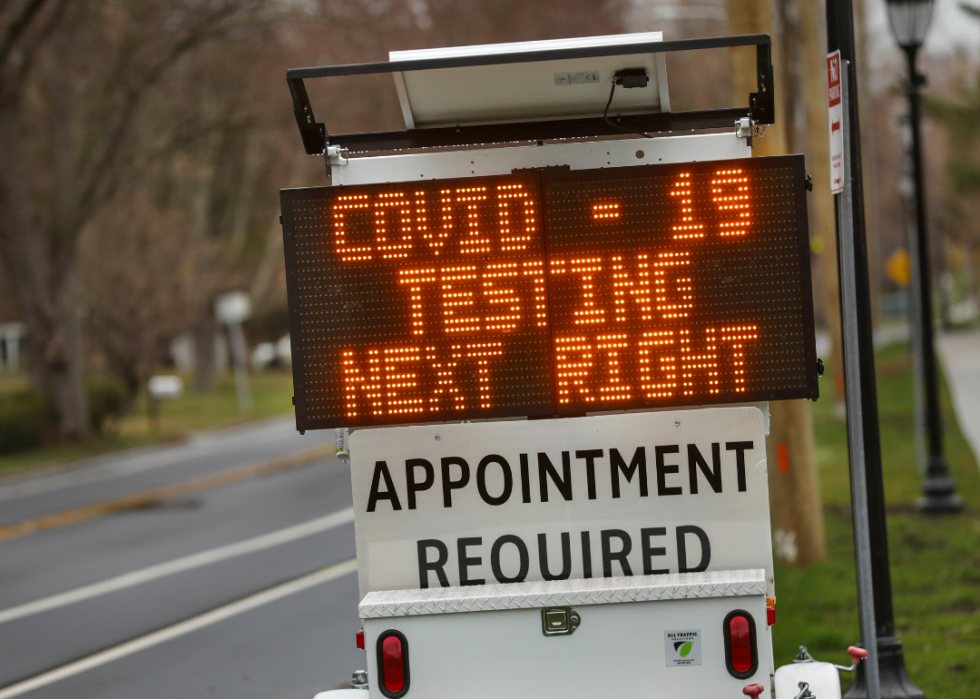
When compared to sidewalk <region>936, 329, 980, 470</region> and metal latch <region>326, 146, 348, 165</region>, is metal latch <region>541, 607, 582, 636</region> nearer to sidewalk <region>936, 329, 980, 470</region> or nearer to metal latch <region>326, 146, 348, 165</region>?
metal latch <region>326, 146, 348, 165</region>

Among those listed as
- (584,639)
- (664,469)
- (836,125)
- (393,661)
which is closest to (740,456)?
(664,469)

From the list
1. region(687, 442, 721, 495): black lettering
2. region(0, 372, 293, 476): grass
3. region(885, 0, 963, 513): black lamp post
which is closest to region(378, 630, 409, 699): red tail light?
region(687, 442, 721, 495): black lettering

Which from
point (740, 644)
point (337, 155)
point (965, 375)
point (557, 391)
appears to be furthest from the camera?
point (965, 375)

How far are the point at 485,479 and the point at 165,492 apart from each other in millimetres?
15067

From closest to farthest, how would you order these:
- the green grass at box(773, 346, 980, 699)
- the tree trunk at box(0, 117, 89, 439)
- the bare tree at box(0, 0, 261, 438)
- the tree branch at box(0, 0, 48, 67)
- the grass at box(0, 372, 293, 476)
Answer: the green grass at box(773, 346, 980, 699)
the tree branch at box(0, 0, 48, 67)
the grass at box(0, 372, 293, 476)
the bare tree at box(0, 0, 261, 438)
the tree trunk at box(0, 117, 89, 439)

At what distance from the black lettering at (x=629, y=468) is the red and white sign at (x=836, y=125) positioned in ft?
5.02

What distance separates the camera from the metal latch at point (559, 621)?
4.54 m

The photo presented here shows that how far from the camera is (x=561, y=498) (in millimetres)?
4754

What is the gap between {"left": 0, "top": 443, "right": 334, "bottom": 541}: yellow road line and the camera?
54.0 ft

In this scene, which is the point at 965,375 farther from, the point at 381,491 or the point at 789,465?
the point at 381,491

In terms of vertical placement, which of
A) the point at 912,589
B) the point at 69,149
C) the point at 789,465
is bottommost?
the point at 912,589

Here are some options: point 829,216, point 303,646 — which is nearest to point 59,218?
point 829,216

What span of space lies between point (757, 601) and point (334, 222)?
6.38 ft

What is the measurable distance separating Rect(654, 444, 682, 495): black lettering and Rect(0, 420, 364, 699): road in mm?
3753
